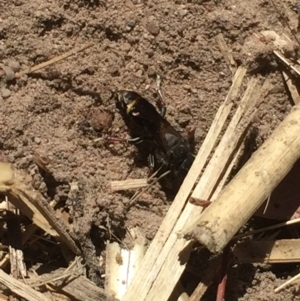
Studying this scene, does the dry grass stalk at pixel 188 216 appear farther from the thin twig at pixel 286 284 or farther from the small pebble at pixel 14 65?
the small pebble at pixel 14 65

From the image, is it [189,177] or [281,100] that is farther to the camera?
[281,100]

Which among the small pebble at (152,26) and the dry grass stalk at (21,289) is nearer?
the dry grass stalk at (21,289)

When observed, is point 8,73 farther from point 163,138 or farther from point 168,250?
point 168,250

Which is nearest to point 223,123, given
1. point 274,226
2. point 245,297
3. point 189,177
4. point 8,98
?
point 189,177

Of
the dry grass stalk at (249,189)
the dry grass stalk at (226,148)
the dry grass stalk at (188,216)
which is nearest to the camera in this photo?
the dry grass stalk at (249,189)

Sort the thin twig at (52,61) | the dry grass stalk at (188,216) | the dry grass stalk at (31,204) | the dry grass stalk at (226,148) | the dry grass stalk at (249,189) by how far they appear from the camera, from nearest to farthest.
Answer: the dry grass stalk at (249,189), the dry grass stalk at (31,204), the dry grass stalk at (188,216), the dry grass stalk at (226,148), the thin twig at (52,61)

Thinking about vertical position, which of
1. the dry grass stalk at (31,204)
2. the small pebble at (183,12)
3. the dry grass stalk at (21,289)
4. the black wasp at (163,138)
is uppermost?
the small pebble at (183,12)

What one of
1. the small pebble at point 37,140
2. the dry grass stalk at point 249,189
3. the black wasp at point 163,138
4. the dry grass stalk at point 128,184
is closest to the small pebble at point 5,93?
the small pebble at point 37,140

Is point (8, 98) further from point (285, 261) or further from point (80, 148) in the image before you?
point (285, 261)
